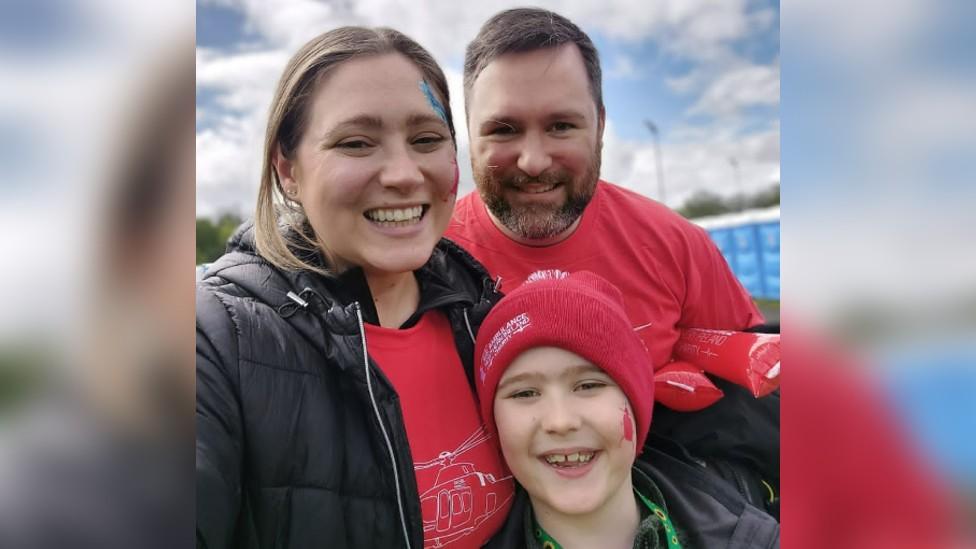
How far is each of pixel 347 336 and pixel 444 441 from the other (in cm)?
34

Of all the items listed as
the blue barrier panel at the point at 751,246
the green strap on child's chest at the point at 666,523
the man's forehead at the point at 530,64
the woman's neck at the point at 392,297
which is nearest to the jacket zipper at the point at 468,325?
the woman's neck at the point at 392,297

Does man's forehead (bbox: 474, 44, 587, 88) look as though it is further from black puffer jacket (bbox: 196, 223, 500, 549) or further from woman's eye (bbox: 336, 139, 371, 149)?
black puffer jacket (bbox: 196, 223, 500, 549)

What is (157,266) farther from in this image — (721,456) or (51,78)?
(721,456)

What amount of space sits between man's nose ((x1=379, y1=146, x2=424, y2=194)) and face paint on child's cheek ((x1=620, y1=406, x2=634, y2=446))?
71 cm

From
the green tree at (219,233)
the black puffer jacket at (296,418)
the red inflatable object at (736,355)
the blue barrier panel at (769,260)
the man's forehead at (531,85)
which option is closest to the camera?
the black puffer jacket at (296,418)

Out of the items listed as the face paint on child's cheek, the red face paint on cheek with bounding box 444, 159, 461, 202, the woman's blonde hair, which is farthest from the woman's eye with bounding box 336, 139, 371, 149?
the face paint on child's cheek

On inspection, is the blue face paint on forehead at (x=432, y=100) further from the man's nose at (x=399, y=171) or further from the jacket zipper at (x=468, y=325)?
the jacket zipper at (x=468, y=325)

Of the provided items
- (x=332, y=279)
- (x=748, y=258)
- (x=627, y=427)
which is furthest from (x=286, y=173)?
(x=748, y=258)

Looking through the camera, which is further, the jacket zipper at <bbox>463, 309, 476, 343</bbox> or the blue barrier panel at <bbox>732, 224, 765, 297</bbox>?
the blue barrier panel at <bbox>732, 224, 765, 297</bbox>

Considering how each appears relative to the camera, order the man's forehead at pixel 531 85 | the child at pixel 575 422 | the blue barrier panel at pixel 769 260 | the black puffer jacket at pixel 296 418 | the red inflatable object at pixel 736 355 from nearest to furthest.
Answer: the black puffer jacket at pixel 296 418, the child at pixel 575 422, the red inflatable object at pixel 736 355, the man's forehead at pixel 531 85, the blue barrier panel at pixel 769 260

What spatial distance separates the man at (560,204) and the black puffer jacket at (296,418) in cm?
67

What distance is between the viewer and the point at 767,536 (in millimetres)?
1531

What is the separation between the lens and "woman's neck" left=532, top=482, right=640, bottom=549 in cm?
153

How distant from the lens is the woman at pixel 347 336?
4.01 feet
